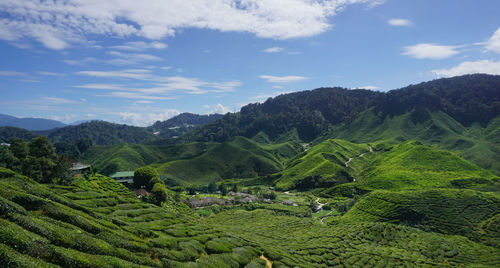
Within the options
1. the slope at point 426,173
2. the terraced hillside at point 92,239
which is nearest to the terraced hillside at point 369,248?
the terraced hillside at point 92,239

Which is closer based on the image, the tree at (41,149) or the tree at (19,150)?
the tree at (41,149)

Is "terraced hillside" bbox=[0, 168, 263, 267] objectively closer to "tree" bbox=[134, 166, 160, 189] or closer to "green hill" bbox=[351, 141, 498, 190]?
"tree" bbox=[134, 166, 160, 189]

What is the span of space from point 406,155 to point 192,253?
584 feet

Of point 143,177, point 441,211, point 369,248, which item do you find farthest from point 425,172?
point 143,177

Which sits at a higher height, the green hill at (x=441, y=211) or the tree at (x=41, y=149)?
the tree at (x=41, y=149)

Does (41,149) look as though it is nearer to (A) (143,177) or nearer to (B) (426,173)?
(A) (143,177)

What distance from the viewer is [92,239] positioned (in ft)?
68.1

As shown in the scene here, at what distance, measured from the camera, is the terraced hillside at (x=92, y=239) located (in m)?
16.0

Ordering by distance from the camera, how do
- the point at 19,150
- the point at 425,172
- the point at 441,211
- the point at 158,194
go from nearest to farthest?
1. the point at 158,194
2. the point at 441,211
3. the point at 19,150
4. the point at 425,172

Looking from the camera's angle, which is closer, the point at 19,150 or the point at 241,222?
the point at 241,222

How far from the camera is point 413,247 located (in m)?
61.8

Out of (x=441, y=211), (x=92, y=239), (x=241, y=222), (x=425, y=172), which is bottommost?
(x=241, y=222)

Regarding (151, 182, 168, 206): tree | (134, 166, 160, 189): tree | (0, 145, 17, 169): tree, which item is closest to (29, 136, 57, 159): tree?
(0, 145, 17, 169): tree

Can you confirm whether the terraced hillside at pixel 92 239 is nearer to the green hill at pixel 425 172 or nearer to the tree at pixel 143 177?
the tree at pixel 143 177
